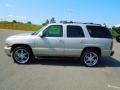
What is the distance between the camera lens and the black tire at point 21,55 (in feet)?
37.4

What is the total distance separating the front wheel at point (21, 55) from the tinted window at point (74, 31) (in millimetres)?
1912

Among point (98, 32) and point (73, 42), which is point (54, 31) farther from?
point (98, 32)

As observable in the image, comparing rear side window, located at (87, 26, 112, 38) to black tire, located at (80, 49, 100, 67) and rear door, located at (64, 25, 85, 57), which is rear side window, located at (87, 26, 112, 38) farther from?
black tire, located at (80, 49, 100, 67)

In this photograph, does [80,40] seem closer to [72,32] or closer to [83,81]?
[72,32]

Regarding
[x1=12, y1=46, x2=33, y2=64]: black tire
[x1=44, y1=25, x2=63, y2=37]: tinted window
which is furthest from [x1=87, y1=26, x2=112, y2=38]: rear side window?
[x1=12, y1=46, x2=33, y2=64]: black tire

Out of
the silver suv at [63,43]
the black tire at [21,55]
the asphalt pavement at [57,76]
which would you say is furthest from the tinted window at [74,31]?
the black tire at [21,55]

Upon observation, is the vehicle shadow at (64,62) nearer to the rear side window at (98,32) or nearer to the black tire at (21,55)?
the black tire at (21,55)

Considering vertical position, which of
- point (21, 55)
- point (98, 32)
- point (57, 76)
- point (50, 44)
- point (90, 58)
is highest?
point (98, 32)

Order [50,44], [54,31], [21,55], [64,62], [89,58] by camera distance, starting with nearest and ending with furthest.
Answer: [50,44] < [21,55] < [54,31] < [89,58] < [64,62]

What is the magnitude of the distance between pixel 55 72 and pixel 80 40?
2.29 m

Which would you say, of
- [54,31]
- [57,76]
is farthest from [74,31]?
[57,76]

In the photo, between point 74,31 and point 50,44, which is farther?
point 74,31

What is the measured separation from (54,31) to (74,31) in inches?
34.4

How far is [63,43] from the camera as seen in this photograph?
448 inches
